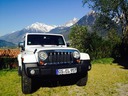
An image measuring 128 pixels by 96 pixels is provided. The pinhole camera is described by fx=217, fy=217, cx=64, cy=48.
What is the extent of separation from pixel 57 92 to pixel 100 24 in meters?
26.4

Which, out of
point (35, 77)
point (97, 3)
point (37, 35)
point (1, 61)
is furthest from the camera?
point (97, 3)

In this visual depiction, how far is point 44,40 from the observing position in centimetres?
1079

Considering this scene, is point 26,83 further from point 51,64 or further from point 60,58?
point 60,58

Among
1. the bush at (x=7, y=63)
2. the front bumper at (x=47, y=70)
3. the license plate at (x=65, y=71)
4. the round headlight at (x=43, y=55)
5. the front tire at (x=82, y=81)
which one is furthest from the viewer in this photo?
the bush at (x=7, y=63)

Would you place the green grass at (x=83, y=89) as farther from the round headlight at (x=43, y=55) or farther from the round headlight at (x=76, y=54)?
the round headlight at (x=43, y=55)

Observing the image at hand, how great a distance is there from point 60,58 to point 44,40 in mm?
2355

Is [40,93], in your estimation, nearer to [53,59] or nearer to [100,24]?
[53,59]

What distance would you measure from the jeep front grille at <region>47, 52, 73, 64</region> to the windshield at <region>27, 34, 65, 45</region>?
2.11m

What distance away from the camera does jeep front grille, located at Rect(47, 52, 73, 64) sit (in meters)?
8.57

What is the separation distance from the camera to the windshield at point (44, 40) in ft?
34.6

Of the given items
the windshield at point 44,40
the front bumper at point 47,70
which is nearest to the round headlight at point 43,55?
the front bumper at point 47,70

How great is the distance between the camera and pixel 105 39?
2966 cm

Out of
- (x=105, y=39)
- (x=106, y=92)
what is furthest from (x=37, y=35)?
(x=105, y=39)

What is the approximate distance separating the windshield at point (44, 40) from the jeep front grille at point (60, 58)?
2108mm
